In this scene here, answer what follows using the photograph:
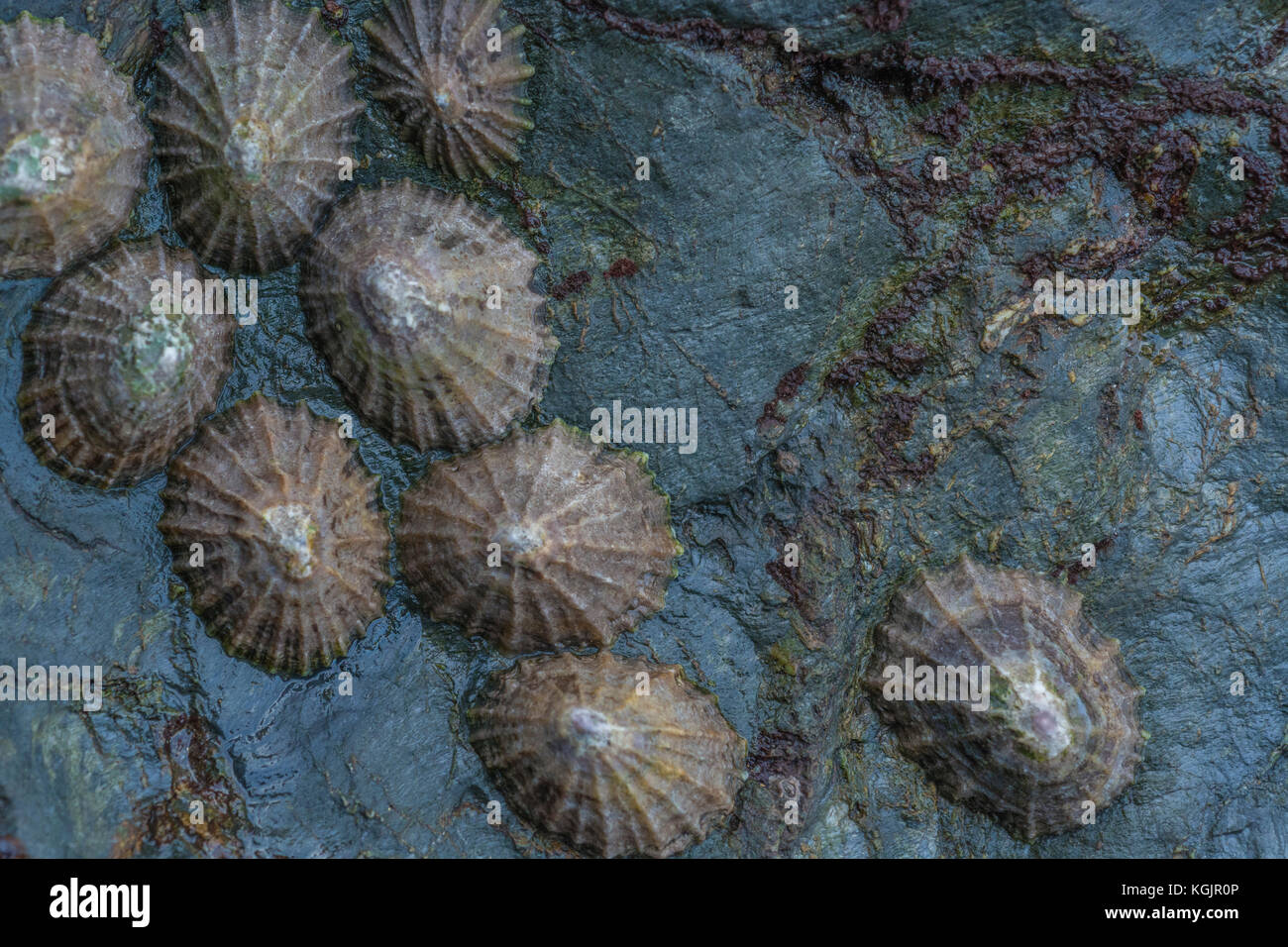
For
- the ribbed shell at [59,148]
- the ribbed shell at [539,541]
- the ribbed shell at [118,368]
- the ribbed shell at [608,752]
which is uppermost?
the ribbed shell at [59,148]

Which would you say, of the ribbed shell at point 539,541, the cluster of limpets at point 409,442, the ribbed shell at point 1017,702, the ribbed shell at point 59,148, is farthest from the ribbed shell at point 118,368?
the ribbed shell at point 1017,702

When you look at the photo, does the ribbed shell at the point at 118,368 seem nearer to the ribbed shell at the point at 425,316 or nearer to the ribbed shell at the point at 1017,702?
the ribbed shell at the point at 425,316

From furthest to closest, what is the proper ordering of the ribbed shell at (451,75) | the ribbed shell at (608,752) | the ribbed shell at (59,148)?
the ribbed shell at (451,75)
the ribbed shell at (608,752)
the ribbed shell at (59,148)

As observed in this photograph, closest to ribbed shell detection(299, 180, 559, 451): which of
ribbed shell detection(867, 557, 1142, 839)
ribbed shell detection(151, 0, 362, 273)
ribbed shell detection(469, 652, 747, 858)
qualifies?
ribbed shell detection(151, 0, 362, 273)

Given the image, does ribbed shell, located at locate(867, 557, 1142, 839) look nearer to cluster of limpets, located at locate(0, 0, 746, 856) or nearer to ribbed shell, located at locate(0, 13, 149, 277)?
cluster of limpets, located at locate(0, 0, 746, 856)

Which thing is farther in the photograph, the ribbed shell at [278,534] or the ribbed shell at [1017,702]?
the ribbed shell at [1017,702]

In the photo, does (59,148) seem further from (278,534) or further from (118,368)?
(278,534)
